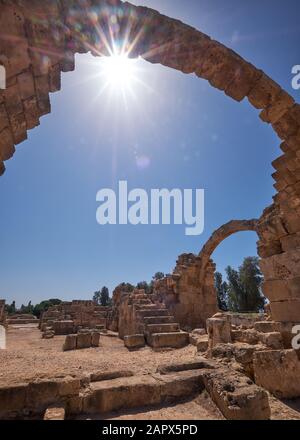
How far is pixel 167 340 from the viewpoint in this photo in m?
8.65

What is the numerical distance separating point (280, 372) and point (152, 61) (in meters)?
5.48

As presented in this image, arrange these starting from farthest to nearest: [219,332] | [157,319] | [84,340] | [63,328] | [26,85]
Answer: [63,328] < [157,319] < [84,340] < [219,332] < [26,85]

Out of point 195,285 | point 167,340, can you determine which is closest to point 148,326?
point 167,340

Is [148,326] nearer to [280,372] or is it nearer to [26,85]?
[280,372]

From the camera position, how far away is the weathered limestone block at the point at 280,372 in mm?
4062

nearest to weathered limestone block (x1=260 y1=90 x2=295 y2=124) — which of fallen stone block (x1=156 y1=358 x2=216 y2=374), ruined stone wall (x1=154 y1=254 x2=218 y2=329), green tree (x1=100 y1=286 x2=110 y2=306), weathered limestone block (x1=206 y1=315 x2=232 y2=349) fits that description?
fallen stone block (x1=156 y1=358 x2=216 y2=374)

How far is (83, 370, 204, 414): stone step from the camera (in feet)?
12.0

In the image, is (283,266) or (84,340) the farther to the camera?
(84,340)

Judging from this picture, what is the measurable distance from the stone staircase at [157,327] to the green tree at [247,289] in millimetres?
23918

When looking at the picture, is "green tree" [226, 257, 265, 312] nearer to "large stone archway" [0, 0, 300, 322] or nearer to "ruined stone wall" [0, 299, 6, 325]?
"ruined stone wall" [0, 299, 6, 325]

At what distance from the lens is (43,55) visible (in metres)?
2.91

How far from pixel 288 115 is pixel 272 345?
428 cm

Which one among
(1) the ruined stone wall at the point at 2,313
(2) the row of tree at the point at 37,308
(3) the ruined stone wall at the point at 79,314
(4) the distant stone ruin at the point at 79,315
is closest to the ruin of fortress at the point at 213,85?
(4) the distant stone ruin at the point at 79,315
